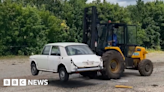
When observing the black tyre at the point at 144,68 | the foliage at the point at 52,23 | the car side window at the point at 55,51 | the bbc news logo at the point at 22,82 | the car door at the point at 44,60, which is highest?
the foliage at the point at 52,23

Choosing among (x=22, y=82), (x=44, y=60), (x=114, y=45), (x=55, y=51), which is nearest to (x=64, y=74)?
(x=55, y=51)

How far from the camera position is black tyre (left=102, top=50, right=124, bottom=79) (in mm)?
13727

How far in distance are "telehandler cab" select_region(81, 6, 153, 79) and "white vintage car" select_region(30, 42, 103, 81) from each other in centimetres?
142

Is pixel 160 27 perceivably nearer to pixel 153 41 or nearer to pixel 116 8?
pixel 153 41

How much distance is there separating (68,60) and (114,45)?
4.14 metres

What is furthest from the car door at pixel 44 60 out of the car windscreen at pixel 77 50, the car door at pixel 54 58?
the car windscreen at pixel 77 50

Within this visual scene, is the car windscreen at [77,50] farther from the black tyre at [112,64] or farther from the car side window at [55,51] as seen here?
the black tyre at [112,64]

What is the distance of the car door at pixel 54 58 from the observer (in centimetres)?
1235

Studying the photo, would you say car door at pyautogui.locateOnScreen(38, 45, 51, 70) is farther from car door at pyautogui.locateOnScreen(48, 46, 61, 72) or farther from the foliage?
the foliage

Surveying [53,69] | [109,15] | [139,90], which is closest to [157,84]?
[139,90]

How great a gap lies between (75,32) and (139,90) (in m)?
28.3

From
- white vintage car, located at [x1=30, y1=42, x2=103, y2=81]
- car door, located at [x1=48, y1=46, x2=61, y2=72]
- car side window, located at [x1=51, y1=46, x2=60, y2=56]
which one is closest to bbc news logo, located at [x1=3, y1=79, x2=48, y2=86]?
white vintage car, located at [x1=30, y1=42, x2=103, y2=81]

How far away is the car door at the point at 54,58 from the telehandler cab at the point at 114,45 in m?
1.77

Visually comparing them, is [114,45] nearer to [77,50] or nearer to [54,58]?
[77,50]
